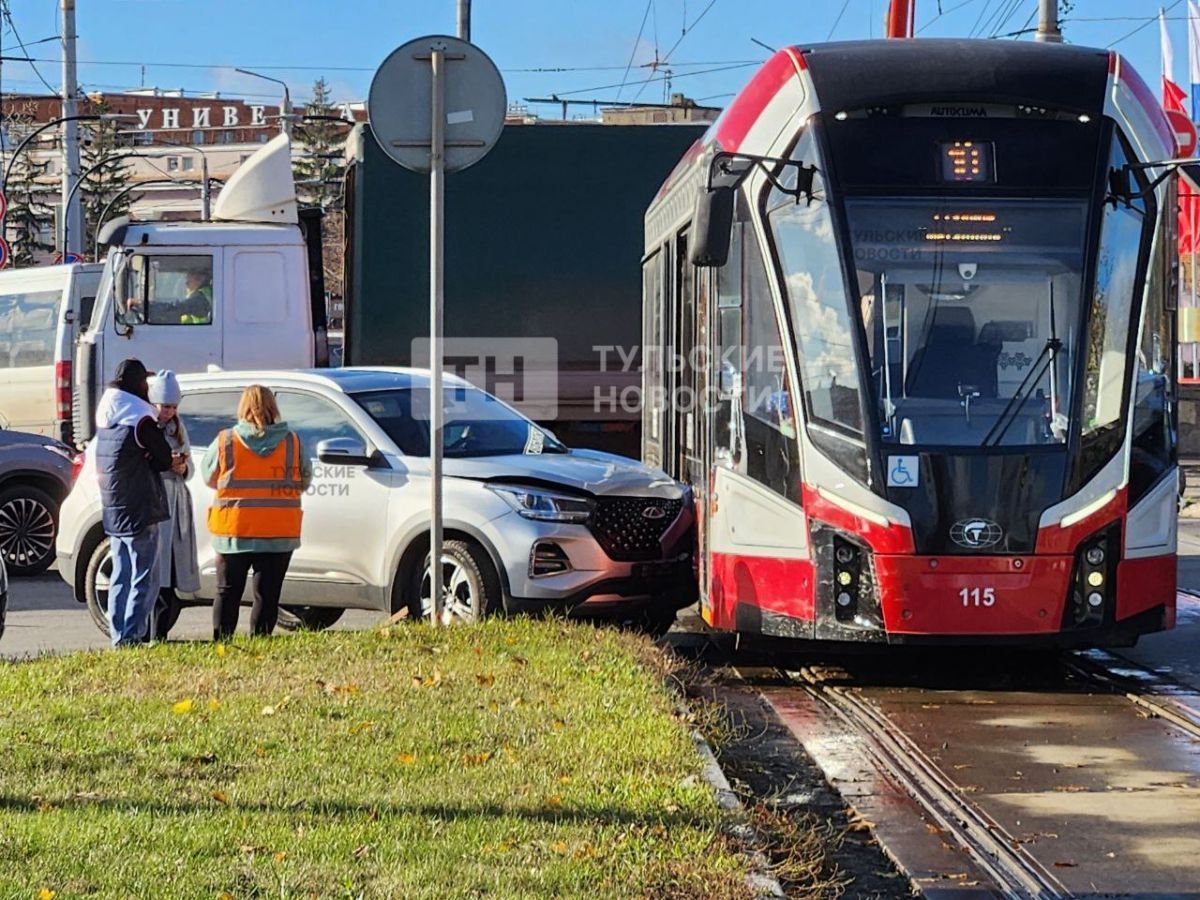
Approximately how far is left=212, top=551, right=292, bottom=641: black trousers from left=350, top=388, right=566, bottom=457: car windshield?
1.19 m

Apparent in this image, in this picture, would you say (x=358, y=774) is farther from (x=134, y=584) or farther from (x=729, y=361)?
(x=134, y=584)

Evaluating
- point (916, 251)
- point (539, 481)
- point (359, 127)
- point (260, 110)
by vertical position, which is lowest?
point (539, 481)

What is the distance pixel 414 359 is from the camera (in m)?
18.1

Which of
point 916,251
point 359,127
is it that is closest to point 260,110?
point 359,127

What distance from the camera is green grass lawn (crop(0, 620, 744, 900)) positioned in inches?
208

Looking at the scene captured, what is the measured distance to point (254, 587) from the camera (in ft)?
36.1

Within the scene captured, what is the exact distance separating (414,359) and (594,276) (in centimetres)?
193

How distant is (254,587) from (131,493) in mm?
958

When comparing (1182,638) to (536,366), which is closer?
(1182,638)

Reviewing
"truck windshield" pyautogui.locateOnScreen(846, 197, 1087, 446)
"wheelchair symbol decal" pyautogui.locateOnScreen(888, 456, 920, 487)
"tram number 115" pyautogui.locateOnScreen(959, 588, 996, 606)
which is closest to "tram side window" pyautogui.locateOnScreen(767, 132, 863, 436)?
"truck windshield" pyautogui.locateOnScreen(846, 197, 1087, 446)

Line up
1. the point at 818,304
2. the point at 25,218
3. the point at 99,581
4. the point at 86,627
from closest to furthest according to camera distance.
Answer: the point at 818,304, the point at 99,581, the point at 86,627, the point at 25,218

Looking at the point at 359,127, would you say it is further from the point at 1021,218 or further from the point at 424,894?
the point at 424,894

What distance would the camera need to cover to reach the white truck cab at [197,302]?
1792 cm

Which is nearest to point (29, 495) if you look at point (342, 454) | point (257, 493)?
point (342, 454)
